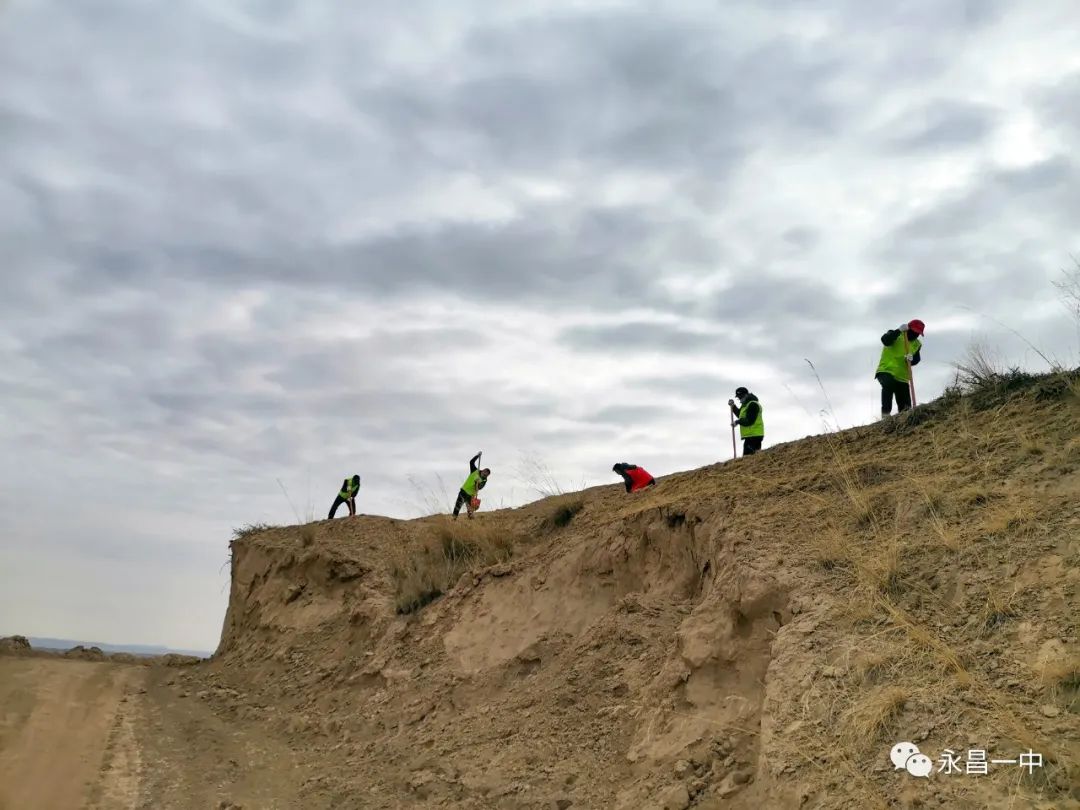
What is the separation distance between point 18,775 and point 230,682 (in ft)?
14.8

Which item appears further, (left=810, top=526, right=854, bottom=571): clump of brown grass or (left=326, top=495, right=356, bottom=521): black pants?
(left=326, top=495, right=356, bottom=521): black pants

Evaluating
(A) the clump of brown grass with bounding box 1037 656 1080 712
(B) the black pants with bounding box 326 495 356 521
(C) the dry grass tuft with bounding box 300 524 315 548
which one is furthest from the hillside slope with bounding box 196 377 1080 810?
(B) the black pants with bounding box 326 495 356 521

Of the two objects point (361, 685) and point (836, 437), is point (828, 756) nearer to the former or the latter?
point (836, 437)

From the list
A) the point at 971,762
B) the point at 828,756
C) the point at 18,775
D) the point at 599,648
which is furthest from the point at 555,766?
the point at 18,775

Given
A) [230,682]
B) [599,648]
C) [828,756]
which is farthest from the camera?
[230,682]

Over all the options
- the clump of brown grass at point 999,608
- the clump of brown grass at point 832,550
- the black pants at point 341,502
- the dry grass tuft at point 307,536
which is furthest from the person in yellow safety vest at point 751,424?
the black pants at point 341,502

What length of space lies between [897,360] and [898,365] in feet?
0.21

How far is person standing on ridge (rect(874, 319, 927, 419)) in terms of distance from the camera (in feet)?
36.8

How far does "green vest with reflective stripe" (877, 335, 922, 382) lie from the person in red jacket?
10.9ft

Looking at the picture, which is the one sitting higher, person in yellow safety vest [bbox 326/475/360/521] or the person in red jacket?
person in yellow safety vest [bbox 326/475/360/521]

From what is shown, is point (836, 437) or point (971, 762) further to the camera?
point (836, 437)

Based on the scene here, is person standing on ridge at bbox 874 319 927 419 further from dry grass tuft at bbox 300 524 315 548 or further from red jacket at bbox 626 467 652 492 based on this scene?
dry grass tuft at bbox 300 524 315 548

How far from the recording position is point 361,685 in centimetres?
1150

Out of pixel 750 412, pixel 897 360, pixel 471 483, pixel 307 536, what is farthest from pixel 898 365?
pixel 307 536
